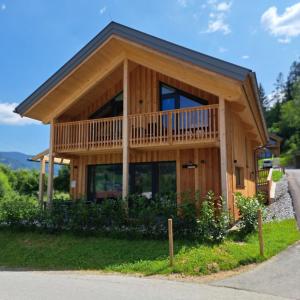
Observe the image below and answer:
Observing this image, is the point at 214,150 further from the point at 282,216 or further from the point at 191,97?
the point at 282,216

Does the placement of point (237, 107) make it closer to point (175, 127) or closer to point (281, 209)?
point (175, 127)

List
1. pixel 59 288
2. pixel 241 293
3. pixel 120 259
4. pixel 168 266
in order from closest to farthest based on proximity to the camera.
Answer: pixel 241 293 < pixel 59 288 < pixel 168 266 < pixel 120 259

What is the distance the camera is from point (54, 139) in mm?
14922

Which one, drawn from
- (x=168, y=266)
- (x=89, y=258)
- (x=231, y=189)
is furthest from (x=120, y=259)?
(x=231, y=189)

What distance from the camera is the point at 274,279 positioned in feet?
23.8

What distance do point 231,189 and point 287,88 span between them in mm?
90630

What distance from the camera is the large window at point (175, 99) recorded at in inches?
557

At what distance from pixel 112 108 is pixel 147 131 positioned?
3.07 metres

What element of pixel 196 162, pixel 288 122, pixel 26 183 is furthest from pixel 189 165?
pixel 288 122

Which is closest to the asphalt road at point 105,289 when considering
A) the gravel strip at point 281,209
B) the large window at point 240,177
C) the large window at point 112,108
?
the gravel strip at point 281,209

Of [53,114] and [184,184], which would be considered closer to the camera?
[184,184]

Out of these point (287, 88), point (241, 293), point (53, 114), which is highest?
point (287, 88)

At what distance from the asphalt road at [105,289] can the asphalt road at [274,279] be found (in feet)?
0.92

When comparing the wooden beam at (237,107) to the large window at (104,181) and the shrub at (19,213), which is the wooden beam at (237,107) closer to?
the large window at (104,181)
